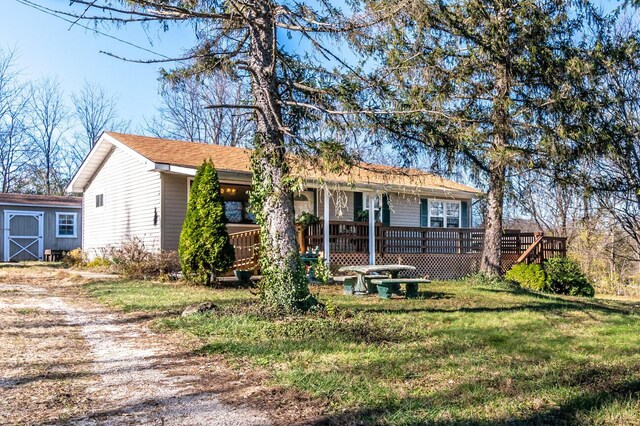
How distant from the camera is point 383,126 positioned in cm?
723

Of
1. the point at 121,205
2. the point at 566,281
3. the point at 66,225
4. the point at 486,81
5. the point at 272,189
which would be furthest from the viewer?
the point at 66,225

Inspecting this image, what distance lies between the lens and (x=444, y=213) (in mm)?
19797

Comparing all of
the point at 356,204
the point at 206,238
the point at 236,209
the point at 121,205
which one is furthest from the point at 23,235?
the point at 206,238

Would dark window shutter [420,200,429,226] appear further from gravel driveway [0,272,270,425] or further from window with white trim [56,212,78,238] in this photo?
window with white trim [56,212,78,238]

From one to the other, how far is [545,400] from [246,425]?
7.47 feet

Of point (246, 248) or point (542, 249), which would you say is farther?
point (542, 249)

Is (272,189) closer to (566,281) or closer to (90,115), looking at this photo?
(566,281)

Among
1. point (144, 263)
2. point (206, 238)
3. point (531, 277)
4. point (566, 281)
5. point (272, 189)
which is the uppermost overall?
point (272, 189)

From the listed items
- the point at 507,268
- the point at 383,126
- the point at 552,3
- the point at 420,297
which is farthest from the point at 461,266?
the point at 383,126

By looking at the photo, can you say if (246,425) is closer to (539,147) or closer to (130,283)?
(539,147)

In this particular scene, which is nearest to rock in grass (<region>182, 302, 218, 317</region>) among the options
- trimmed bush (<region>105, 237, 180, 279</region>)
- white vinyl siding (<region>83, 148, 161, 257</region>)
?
trimmed bush (<region>105, 237, 180, 279</region>)

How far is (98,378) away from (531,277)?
43.5 feet

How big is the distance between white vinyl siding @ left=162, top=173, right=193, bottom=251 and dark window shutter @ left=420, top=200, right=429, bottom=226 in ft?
29.9

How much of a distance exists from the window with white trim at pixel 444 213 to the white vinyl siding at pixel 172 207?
9.55 metres
